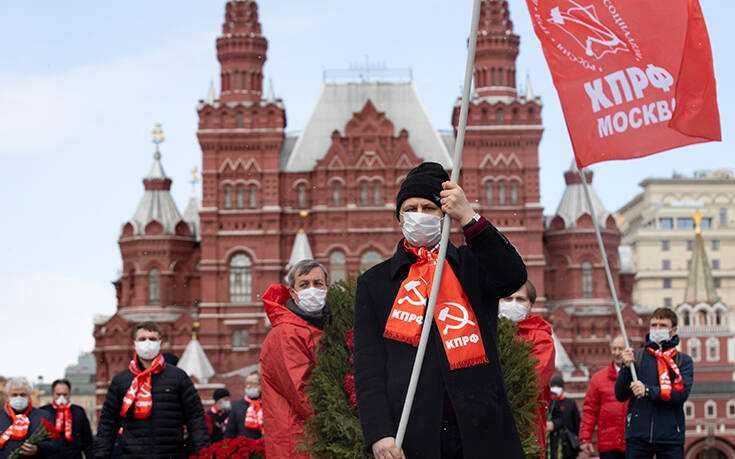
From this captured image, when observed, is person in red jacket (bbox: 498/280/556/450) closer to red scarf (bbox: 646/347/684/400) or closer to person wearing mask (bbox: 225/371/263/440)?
red scarf (bbox: 646/347/684/400)

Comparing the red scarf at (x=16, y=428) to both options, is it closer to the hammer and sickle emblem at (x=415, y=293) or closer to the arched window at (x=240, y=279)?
the hammer and sickle emblem at (x=415, y=293)

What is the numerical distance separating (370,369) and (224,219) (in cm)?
4188

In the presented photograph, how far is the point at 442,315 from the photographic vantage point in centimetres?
456

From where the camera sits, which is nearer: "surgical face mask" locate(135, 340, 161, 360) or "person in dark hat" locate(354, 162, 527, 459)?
"person in dark hat" locate(354, 162, 527, 459)

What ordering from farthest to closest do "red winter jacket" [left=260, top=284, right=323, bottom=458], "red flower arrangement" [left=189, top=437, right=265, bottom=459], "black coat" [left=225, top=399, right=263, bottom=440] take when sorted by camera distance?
A: "black coat" [left=225, top=399, right=263, bottom=440] < "red flower arrangement" [left=189, top=437, right=265, bottom=459] < "red winter jacket" [left=260, top=284, right=323, bottom=458]

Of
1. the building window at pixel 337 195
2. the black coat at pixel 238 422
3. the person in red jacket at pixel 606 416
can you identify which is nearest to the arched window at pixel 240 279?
the building window at pixel 337 195

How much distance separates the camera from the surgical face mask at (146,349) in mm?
7784

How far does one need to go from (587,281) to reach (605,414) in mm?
38030

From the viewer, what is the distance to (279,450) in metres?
6.70

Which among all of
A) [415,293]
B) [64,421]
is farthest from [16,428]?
[415,293]

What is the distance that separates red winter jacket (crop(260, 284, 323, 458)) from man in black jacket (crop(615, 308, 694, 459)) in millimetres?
2497

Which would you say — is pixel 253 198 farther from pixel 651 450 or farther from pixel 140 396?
pixel 651 450

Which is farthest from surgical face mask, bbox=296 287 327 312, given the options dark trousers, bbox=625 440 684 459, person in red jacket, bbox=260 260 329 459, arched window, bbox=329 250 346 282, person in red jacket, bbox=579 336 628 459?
arched window, bbox=329 250 346 282

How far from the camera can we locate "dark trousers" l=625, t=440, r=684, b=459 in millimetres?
7867
